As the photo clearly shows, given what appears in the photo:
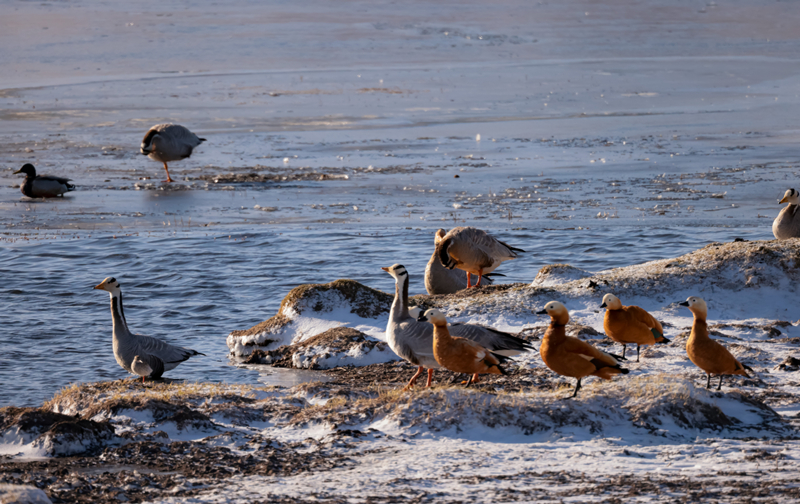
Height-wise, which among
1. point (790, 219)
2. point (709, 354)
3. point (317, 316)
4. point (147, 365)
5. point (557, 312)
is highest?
point (790, 219)

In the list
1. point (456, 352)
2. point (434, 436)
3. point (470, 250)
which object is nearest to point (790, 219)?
point (470, 250)

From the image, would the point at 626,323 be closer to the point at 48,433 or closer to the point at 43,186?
the point at 48,433

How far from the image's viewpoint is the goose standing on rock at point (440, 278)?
1390 cm

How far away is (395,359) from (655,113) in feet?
80.0

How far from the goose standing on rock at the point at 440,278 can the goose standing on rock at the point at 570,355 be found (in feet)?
19.6

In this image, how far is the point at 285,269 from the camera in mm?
16234

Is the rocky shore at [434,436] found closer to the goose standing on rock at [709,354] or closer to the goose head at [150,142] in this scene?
the goose standing on rock at [709,354]

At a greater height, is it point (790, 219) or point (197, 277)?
point (790, 219)

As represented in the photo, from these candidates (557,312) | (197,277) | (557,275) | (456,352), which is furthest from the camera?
(197,277)

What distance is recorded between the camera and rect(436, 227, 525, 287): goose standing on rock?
1321cm

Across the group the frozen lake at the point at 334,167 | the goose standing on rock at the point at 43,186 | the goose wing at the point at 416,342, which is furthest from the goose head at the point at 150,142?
the goose wing at the point at 416,342

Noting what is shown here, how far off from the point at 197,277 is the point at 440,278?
474cm

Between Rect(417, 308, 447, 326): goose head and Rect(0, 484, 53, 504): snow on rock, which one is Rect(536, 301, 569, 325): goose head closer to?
Rect(417, 308, 447, 326): goose head

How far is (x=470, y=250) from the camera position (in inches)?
523
